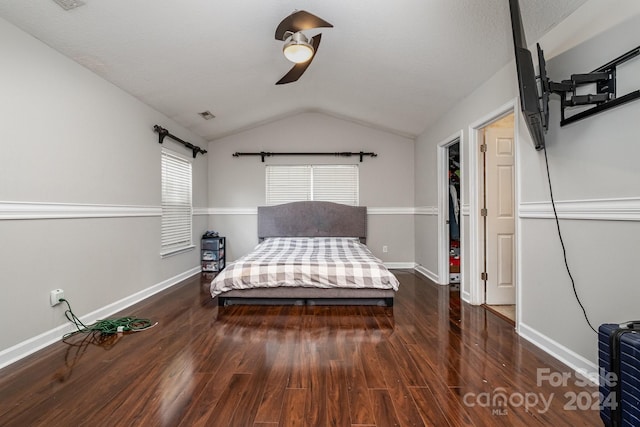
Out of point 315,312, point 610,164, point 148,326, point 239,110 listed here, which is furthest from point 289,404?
point 239,110

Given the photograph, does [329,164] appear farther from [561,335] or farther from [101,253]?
[561,335]

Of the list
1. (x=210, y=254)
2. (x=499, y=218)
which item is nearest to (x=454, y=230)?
(x=499, y=218)

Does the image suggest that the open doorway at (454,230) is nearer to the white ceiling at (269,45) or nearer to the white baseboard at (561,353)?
the white ceiling at (269,45)

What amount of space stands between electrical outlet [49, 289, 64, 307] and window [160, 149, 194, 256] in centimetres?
154

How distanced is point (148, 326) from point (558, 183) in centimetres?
358

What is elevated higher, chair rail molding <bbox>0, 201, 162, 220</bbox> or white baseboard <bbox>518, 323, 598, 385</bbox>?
chair rail molding <bbox>0, 201, 162, 220</bbox>

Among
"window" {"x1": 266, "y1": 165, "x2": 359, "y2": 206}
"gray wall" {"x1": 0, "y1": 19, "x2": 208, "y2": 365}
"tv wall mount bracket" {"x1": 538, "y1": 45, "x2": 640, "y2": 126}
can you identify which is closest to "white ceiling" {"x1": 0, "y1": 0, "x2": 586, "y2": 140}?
"gray wall" {"x1": 0, "y1": 19, "x2": 208, "y2": 365}

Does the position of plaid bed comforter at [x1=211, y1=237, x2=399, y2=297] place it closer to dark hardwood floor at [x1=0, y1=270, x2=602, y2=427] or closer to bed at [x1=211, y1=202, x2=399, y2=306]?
bed at [x1=211, y1=202, x2=399, y2=306]

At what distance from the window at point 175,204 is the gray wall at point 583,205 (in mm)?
4174

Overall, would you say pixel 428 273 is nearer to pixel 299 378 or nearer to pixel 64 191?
pixel 299 378

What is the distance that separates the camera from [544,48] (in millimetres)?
2330

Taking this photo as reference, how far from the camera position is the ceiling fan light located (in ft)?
7.60

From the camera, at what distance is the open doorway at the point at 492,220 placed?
3420 mm

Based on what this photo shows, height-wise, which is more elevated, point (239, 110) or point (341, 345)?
point (239, 110)
